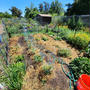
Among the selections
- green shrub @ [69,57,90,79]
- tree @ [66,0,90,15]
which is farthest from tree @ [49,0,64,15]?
green shrub @ [69,57,90,79]

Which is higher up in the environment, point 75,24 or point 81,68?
point 75,24

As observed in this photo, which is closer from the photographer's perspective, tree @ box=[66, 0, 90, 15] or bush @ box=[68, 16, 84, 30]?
bush @ box=[68, 16, 84, 30]

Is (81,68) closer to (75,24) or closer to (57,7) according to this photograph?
(75,24)

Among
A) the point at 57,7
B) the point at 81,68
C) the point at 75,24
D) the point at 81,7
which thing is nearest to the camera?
the point at 81,68

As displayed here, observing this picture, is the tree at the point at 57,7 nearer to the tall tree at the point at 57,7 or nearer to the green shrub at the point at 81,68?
the tall tree at the point at 57,7

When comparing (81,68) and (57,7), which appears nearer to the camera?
(81,68)

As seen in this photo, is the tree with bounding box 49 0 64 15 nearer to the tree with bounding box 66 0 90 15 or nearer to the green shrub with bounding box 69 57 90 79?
the tree with bounding box 66 0 90 15

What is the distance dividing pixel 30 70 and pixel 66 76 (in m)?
1.16

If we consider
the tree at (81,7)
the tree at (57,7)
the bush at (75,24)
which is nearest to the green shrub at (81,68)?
the bush at (75,24)

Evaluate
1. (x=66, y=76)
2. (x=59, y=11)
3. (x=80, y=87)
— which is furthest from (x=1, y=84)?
(x=59, y=11)

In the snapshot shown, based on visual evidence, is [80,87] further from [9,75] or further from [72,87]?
[9,75]

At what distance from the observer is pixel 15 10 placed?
2466 cm

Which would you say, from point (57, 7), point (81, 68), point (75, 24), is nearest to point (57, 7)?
point (57, 7)

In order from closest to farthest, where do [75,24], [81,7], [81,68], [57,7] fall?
[81,68] → [75,24] → [81,7] → [57,7]
